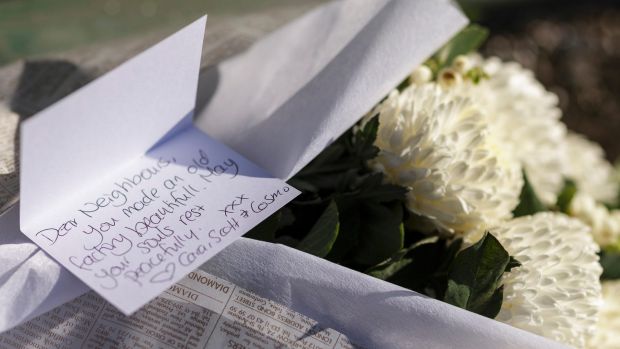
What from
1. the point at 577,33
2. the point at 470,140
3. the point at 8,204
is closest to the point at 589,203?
the point at 470,140

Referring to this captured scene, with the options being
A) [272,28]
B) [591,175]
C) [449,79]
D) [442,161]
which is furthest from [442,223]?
[591,175]

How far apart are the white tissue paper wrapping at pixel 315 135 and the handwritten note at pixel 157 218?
2cm

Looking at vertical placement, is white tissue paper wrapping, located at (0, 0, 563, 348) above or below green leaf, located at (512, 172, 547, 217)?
above

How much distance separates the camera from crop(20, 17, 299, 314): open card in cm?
37

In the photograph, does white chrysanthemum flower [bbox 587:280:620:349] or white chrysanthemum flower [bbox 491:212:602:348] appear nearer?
white chrysanthemum flower [bbox 491:212:602:348]

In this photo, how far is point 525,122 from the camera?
641mm

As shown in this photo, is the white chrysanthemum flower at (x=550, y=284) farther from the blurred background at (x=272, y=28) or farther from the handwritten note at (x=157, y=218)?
the blurred background at (x=272, y=28)

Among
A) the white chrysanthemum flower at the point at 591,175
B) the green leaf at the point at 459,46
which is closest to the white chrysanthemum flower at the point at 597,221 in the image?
the white chrysanthemum flower at the point at 591,175

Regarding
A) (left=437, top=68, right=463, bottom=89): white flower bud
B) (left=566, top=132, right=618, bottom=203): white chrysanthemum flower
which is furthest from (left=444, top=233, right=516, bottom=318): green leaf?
(left=566, top=132, right=618, bottom=203): white chrysanthemum flower

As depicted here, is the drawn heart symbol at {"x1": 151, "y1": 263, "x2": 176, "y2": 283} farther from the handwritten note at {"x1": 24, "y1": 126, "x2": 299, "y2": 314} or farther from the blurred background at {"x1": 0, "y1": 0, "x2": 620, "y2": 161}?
the blurred background at {"x1": 0, "y1": 0, "x2": 620, "y2": 161}

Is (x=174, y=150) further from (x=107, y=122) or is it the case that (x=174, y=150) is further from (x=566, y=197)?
(x=566, y=197)

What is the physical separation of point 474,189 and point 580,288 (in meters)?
0.10

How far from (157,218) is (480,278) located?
205 millimetres

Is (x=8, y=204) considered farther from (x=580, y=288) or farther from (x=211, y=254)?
(x=580, y=288)
